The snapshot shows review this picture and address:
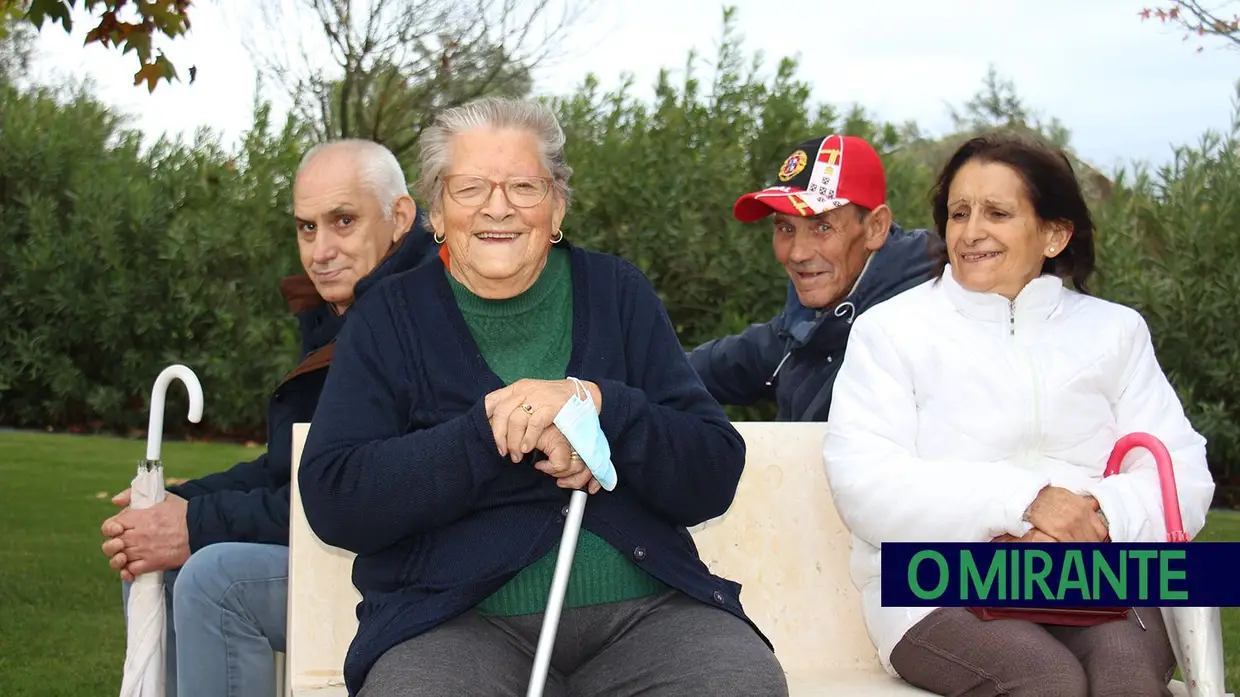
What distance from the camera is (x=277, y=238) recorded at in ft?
33.6

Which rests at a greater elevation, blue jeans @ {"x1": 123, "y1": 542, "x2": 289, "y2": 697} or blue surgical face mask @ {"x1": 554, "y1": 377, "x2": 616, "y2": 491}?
blue surgical face mask @ {"x1": 554, "y1": 377, "x2": 616, "y2": 491}

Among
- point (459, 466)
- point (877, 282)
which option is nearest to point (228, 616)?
point (459, 466)

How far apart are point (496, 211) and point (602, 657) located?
0.91 metres

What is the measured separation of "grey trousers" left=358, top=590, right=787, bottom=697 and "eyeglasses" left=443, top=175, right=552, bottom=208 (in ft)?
2.74

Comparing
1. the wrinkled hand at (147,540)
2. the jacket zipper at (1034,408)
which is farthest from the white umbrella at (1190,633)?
the wrinkled hand at (147,540)

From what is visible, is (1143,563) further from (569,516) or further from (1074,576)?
(569,516)

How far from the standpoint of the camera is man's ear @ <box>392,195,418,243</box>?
391 cm

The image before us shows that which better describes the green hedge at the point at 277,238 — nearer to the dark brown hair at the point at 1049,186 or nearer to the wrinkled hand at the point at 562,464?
the dark brown hair at the point at 1049,186

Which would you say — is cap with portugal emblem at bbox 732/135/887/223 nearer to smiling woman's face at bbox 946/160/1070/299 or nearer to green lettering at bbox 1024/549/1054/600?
smiling woman's face at bbox 946/160/1070/299

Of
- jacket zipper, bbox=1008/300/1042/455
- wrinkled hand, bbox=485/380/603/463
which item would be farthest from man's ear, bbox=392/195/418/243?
jacket zipper, bbox=1008/300/1042/455

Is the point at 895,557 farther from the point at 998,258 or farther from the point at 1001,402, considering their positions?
the point at 998,258

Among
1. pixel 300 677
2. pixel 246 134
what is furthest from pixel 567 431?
pixel 246 134

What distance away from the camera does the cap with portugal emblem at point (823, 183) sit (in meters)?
4.00

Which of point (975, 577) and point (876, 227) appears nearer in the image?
point (975, 577)
